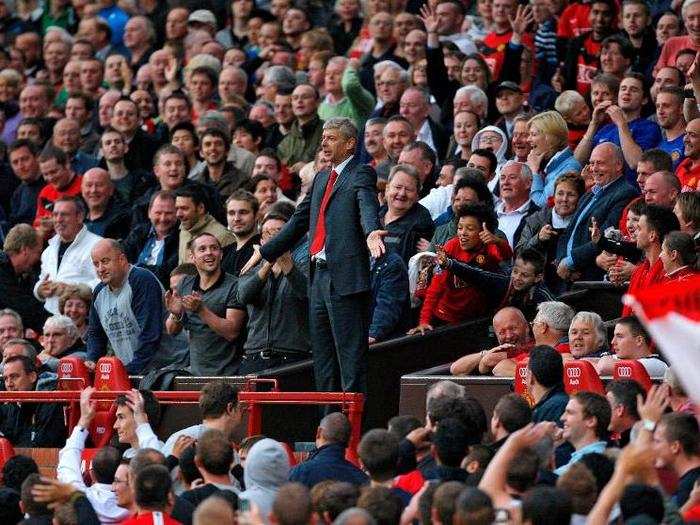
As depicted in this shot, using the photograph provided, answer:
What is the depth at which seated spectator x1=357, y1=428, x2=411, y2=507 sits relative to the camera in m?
9.40

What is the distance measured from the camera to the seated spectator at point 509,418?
31.8 feet

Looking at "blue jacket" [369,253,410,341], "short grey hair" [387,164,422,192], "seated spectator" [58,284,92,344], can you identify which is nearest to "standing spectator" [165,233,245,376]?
"blue jacket" [369,253,410,341]

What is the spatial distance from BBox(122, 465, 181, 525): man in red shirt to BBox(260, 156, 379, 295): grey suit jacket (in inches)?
138

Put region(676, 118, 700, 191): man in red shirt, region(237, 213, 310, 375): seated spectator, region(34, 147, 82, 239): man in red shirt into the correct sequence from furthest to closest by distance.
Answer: region(34, 147, 82, 239): man in red shirt < region(676, 118, 700, 191): man in red shirt < region(237, 213, 310, 375): seated spectator

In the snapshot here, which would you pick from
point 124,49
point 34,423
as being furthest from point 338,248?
point 124,49

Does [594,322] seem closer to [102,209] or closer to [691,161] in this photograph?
[691,161]

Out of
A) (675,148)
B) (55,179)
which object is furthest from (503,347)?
(55,179)

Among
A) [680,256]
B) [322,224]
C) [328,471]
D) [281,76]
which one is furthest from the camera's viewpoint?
[281,76]

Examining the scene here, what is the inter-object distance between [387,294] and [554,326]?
1696 millimetres

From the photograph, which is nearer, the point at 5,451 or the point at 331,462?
the point at 331,462

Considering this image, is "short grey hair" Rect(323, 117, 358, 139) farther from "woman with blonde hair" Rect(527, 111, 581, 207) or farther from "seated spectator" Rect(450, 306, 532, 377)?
"woman with blonde hair" Rect(527, 111, 581, 207)

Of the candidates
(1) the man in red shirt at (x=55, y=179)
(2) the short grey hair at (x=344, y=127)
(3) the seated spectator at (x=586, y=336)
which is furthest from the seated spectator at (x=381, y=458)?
(1) the man in red shirt at (x=55, y=179)

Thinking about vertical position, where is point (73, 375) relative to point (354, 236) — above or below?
below

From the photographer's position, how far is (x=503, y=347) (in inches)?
495
